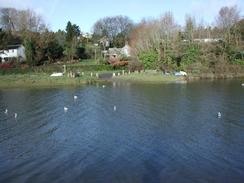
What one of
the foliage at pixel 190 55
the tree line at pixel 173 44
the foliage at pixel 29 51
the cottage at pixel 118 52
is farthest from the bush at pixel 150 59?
the foliage at pixel 29 51

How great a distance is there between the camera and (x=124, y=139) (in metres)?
30.3

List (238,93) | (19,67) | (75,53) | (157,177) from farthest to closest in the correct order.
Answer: (75,53)
(19,67)
(238,93)
(157,177)

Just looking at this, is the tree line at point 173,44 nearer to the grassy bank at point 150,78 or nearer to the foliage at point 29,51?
the foliage at point 29,51

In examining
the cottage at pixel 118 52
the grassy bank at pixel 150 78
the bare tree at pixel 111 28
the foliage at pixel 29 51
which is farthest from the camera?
the bare tree at pixel 111 28

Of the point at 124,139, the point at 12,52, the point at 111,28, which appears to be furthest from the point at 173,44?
the point at 111,28

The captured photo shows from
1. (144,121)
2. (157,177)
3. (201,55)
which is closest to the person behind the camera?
(157,177)

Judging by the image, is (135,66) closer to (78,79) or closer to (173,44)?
(173,44)

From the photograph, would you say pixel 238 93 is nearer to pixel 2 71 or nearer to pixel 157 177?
pixel 157 177

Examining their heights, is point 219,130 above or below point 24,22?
below

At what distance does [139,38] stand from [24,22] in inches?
1814

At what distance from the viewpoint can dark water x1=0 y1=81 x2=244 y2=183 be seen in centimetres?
2242

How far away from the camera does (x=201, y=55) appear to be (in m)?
84.4

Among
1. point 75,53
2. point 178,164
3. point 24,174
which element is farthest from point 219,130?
point 75,53

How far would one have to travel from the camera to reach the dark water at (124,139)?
22422 mm
